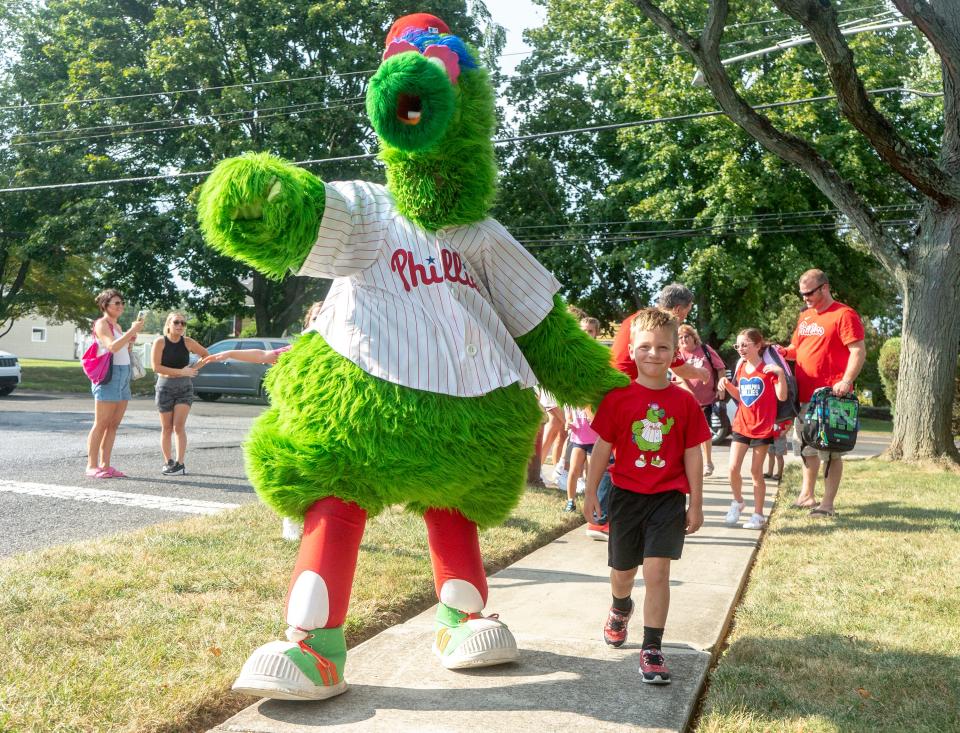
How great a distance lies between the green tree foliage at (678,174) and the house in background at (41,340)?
54103 mm

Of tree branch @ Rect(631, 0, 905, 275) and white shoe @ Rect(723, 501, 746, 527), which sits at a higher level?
tree branch @ Rect(631, 0, 905, 275)

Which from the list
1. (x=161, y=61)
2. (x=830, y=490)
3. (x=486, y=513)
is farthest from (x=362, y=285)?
(x=161, y=61)

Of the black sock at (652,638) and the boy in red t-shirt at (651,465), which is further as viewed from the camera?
the boy in red t-shirt at (651,465)

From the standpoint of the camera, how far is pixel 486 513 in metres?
3.29

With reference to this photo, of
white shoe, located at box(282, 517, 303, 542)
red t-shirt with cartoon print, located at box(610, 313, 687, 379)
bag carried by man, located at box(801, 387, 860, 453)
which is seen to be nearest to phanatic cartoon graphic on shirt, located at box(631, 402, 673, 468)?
red t-shirt with cartoon print, located at box(610, 313, 687, 379)

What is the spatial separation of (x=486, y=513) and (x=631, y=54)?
73.0 feet

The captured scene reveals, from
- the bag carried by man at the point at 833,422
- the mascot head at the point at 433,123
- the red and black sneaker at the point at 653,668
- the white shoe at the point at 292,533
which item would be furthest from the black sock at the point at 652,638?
the bag carried by man at the point at 833,422

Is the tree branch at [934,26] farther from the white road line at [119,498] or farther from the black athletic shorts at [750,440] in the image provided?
the white road line at [119,498]

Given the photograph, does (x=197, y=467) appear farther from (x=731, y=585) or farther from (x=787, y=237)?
(x=787, y=237)

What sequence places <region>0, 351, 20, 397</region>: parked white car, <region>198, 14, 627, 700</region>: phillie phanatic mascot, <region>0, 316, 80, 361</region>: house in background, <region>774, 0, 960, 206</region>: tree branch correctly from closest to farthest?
<region>198, 14, 627, 700</region>: phillie phanatic mascot < <region>774, 0, 960, 206</region>: tree branch < <region>0, 351, 20, 397</region>: parked white car < <region>0, 316, 80, 361</region>: house in background

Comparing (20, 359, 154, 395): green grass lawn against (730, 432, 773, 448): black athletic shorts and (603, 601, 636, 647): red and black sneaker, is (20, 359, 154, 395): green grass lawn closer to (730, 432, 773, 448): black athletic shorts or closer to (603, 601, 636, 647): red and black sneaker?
(730, 432, 773, 448): black athletic shorts

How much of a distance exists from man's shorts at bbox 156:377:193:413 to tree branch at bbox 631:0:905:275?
610 cm

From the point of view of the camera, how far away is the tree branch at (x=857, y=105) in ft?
28.9

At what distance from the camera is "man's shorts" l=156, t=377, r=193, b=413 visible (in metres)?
8.43
